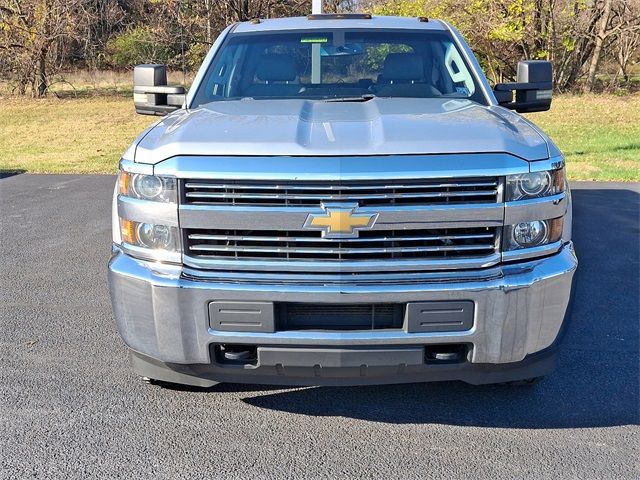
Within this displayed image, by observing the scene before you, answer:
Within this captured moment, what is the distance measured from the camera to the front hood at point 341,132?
9.41 ft

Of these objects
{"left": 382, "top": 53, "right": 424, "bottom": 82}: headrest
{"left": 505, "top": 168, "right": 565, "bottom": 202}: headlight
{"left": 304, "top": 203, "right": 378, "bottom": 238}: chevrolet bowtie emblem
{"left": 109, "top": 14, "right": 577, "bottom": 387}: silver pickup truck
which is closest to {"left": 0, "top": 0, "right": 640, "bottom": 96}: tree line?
{"left": 382, "top": 53, "right": 424, "bottom": 82}: headrest

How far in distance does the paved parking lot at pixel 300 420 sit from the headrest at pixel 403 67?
1988mm

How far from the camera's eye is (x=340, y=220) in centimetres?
281

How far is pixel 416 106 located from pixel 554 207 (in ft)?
3.47

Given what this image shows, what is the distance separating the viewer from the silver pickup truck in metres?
2.81

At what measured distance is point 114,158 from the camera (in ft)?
42.7

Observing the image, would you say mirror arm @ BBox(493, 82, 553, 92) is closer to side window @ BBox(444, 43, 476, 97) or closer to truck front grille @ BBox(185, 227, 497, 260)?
side window @ BBox(444, 43, 476, 97)

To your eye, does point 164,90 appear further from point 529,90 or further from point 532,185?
point 532,185

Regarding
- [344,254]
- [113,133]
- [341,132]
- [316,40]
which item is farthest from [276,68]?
[113,133]

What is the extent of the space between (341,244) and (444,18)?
807 inches

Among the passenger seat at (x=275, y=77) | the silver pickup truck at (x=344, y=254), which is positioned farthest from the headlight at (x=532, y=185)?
the passenger seat at (x=275, y=77)

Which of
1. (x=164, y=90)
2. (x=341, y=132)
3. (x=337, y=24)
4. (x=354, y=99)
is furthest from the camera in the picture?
(x=337, y=24)

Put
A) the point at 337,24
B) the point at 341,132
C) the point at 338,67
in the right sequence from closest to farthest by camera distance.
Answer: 1. the point at 341,132
2. the point at 338,67
3. the point at 337,24

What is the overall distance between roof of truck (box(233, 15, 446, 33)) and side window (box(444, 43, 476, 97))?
308 mm
